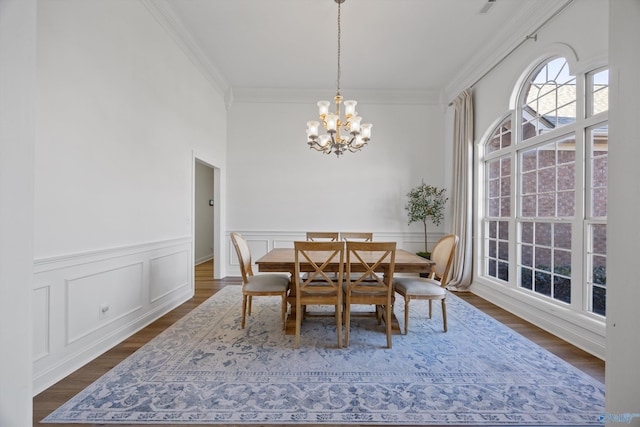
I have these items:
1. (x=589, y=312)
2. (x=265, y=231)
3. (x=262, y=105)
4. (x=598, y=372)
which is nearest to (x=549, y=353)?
(x=598, y=372)

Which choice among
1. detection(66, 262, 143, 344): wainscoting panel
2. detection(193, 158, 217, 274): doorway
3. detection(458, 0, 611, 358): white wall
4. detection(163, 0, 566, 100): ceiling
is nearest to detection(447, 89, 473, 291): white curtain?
detection(458, 0, 611, 358): white wall

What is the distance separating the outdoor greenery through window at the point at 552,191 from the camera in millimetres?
2465

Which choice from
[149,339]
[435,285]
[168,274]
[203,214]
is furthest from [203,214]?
[435,285]

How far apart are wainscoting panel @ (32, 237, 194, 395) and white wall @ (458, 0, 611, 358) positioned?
13.4 feet

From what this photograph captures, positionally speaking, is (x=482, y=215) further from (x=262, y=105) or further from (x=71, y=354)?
(x=71, y=354)

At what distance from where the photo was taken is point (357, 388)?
1.85m

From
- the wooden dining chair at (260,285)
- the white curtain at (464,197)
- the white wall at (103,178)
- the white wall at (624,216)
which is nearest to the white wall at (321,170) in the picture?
the white curtain at (464,197)

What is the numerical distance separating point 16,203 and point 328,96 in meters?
4.93

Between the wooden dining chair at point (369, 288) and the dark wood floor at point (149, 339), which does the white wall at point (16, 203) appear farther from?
the wooden dining chair at point (369, 288)

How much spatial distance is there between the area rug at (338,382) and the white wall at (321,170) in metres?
2.59

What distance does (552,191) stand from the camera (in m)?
2.97

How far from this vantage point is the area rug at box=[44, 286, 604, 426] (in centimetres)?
162

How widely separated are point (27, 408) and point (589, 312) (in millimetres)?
3650

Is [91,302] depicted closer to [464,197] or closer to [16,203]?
[16,203]
